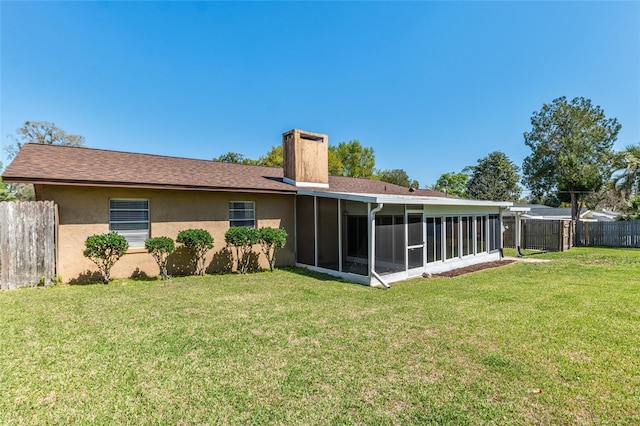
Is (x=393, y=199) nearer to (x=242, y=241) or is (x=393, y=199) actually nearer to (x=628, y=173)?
(x=242, y=241)

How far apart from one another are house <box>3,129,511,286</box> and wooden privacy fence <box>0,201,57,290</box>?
27 centimetres

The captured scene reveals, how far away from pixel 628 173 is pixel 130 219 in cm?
2751

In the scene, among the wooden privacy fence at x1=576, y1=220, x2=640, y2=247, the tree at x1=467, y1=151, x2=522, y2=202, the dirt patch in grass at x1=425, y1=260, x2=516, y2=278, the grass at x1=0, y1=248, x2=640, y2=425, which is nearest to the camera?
the grass at x1=0, y1=248, x2=640, y2=425

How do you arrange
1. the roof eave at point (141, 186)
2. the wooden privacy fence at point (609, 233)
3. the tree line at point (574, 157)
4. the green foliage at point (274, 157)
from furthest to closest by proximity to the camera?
the green foliage at point (274, 157) → the tree line at point (574, 157) → the wooden privacy fence at point (609, 233) → the roof eave at point (141, 186)

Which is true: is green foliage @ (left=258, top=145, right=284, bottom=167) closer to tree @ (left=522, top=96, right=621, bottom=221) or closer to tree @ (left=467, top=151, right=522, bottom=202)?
tree @ (left=467, top=151, right=522, bottom=202)

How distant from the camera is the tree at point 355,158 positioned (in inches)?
1834

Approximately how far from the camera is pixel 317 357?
A: 4.09 meters

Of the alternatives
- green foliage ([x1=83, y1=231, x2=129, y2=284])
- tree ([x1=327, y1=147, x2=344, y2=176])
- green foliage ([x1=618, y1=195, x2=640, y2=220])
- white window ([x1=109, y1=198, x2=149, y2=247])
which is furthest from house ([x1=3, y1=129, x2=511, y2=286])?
tree ([x1=327, y1=147, x2=344, y2=176])

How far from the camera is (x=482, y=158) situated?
141ft

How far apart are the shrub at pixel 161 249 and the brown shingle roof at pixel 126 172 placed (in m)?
1.56

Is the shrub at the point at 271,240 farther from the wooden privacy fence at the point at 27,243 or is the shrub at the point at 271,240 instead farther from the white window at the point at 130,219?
the wooden privacy fence at the point at 27,243

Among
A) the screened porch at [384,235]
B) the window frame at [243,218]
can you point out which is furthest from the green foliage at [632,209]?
the window frame at [243,218]

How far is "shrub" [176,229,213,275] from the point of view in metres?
9.21

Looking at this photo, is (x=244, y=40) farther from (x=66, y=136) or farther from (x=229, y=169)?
(x=66, y=136)
